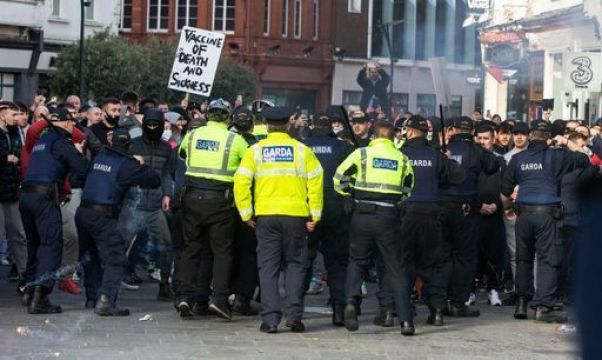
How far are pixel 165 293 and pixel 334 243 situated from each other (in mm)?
2214

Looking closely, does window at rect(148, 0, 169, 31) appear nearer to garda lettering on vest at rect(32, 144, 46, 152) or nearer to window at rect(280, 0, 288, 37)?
window at rect(280, 0, 288, 37)

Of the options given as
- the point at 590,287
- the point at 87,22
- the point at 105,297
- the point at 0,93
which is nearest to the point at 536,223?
the point at 105,297

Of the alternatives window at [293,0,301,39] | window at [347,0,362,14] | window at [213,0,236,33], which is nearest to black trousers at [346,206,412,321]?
window at [213,0,236,33]

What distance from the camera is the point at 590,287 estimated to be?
1488 mm

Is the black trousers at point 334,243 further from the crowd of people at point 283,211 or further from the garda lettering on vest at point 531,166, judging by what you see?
the garda lettering on vest at point 531,166

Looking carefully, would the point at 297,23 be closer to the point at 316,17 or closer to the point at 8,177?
the point at 316,17

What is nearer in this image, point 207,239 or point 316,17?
point 207,239

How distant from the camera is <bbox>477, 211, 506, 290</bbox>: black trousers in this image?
44.1 feet

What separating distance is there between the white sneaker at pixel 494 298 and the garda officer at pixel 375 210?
3035 mm

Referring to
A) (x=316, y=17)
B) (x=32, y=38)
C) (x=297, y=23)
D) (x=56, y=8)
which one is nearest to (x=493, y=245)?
(x=32, y=38)

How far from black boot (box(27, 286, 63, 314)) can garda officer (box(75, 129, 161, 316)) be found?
401 millimetres

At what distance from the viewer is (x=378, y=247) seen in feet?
34.7

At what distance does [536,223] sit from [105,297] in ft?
13.4

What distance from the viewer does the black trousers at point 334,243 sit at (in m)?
11.1
